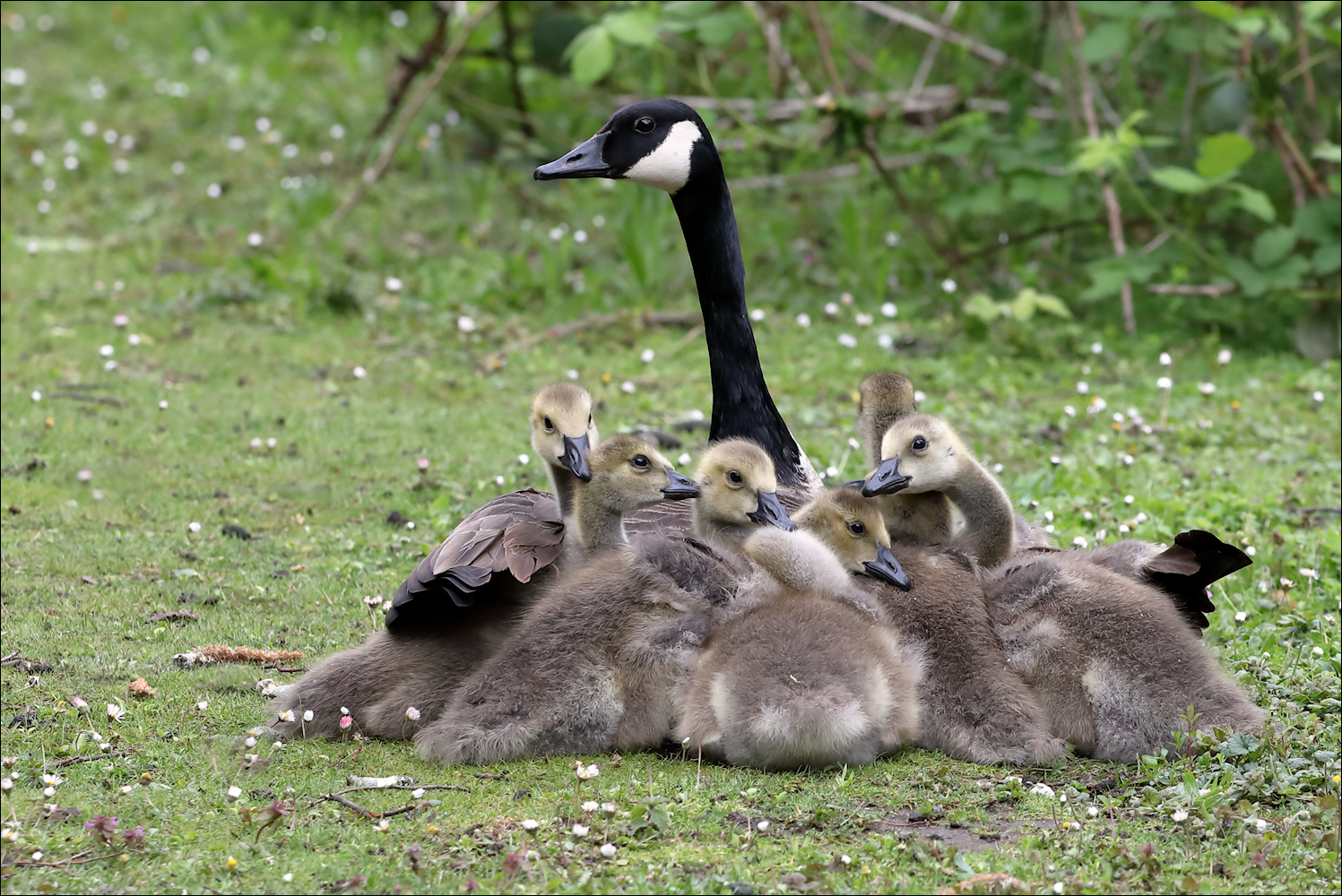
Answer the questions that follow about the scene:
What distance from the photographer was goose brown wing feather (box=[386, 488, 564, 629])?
5.02 m

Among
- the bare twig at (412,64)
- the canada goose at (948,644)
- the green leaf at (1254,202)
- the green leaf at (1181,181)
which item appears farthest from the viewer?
the bare twig at (412,64)

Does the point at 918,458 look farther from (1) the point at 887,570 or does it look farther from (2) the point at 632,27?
(2) the point at 632,27

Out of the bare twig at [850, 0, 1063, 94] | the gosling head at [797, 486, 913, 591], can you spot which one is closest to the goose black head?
the gosling head at [797, 486, 913, 591]

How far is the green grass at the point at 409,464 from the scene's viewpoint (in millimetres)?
4223

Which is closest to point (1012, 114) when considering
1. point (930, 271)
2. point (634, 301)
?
point (930, 271)

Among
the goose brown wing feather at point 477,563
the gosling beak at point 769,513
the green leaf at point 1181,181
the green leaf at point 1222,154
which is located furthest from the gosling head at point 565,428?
the green leaf at point 1222,154

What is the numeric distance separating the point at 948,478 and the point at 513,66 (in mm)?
10660

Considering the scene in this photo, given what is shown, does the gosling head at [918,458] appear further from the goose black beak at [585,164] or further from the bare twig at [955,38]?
the bare twig at [955,38]

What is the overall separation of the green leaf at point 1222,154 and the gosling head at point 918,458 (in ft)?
19.4

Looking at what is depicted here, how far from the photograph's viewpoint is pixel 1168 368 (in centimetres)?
1152

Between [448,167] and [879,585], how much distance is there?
1142cm

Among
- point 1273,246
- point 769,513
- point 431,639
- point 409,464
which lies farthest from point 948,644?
point 1273,246

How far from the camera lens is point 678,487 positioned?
17.8ft

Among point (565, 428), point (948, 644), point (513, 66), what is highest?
point (513, 66)
